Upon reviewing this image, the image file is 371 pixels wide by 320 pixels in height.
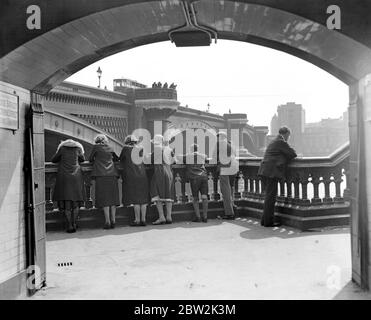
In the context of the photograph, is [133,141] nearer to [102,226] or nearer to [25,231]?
[102,226]

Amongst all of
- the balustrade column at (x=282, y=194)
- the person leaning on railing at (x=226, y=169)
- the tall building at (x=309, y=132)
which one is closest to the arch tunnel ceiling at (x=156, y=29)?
the balustrade column at (x=282, y=194)

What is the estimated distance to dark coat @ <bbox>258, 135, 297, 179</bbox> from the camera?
8023mm

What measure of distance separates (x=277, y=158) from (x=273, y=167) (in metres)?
0.20

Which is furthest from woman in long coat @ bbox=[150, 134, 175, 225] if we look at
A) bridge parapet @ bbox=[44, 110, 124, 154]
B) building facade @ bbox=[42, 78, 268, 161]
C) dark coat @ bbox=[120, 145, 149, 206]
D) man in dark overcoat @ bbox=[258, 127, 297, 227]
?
building facade @ bbox=[42, 78, 268, 161]

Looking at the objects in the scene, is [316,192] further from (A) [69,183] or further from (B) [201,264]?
(A) [69,183]

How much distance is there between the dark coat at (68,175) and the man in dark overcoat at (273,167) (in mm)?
3169

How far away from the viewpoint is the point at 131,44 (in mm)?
5023

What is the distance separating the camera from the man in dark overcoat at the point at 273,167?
804 cm

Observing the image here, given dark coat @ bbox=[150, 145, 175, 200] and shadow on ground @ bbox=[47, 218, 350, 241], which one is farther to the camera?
dark coat @ bbox=[150, 145, 175, 200]

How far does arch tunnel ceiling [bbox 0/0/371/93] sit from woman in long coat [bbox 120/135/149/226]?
373cm

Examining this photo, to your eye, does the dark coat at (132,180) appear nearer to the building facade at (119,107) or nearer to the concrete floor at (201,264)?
the concrete floor at (201,264)

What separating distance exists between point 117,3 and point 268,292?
3.02 m

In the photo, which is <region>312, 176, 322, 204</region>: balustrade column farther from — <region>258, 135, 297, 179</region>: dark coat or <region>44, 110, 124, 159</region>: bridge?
<region>44, 110, 124, 159</region>: bridge
